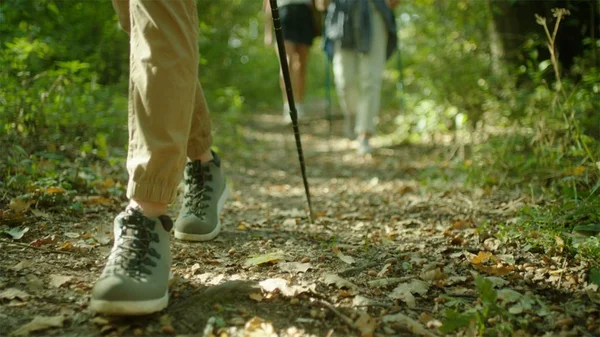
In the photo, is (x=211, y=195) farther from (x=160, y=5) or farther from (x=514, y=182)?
(x=514, y=182)

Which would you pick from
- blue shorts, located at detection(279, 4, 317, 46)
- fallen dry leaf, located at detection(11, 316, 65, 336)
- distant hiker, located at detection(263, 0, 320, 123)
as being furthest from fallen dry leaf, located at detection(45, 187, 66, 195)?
blue shorts, located at detection(279, 4, 317, 46)

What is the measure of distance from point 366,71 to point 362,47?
0.28m

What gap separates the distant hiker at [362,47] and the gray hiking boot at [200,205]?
10.6ft

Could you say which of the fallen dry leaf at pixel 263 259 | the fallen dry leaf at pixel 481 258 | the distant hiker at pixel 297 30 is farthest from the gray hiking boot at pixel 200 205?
the distant hiker at pixel 297 30

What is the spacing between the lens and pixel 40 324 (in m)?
1.63

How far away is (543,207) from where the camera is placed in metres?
2.78

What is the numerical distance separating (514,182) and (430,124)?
232 cm

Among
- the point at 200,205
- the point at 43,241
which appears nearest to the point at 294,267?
the point at 200,205

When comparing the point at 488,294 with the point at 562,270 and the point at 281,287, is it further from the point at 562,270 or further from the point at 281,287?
the point at 281,287

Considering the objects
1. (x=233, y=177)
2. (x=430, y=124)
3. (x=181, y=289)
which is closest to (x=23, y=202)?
(x=181, y=289)

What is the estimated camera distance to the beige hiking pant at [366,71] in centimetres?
546

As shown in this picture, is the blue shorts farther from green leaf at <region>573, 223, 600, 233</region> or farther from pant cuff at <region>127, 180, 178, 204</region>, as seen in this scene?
pant cuff at <region>127, 180, 178, 204</region>

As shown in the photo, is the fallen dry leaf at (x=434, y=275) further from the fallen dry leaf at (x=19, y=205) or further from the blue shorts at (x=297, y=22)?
the blue shorts at (x=297, y=22)

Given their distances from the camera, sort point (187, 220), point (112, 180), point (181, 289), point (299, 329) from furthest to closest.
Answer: point (112, 180) → point (187, 220) → point (181, 289) → point (299, 329)
